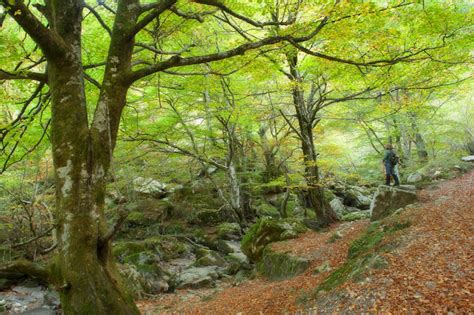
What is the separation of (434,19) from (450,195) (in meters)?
5.25

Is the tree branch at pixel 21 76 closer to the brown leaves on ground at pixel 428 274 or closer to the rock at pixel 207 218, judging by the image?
the brown leaves on ground at pixel 428 274

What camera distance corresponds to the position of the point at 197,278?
32.3 feet

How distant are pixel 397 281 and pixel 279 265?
391cm

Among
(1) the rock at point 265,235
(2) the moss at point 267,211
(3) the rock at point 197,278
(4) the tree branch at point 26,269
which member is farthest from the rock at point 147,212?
(4) the tree branch at point 26,269

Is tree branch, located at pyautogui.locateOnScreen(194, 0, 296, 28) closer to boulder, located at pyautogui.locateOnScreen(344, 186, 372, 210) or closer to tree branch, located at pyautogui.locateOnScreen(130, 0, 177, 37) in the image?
tree branch, located at pyautogui.locateOnScreen(130, 0, 177, 37)

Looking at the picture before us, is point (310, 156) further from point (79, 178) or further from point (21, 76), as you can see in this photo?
point (21, 76)

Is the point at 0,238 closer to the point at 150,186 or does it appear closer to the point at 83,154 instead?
the point at 150,186

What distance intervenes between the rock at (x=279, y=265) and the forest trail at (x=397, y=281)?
27cm

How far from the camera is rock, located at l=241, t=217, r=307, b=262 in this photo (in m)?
9.51

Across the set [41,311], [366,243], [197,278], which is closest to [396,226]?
[366,243]

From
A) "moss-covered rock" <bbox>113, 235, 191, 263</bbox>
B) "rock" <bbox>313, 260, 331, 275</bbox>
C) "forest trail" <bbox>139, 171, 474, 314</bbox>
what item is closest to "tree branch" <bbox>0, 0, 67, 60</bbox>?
"forest trail" <bbox>139, 171, 474, 314</bbox>

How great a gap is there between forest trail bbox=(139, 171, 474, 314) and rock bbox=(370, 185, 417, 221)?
51cm

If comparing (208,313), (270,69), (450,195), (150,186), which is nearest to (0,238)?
(150,186)

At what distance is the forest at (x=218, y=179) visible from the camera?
333 cm
